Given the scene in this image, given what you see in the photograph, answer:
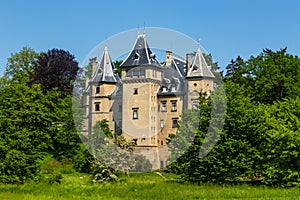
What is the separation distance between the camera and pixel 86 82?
52.3 metres

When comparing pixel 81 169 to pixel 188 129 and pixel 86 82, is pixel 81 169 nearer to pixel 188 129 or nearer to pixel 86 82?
pixel 188 129

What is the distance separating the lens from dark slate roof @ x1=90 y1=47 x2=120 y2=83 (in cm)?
4834

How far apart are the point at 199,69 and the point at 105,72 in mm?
9099

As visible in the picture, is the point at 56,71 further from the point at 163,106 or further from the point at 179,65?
the point at 179,65

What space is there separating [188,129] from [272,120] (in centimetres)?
541

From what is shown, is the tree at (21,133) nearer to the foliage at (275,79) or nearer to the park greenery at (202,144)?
the park greenery at (202,144)

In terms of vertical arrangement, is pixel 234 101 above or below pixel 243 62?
below

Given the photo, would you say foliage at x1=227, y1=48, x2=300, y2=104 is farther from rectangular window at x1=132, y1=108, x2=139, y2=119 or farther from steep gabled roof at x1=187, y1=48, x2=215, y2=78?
rectangular window at x1=132, y1=108, x2=139, y2=119

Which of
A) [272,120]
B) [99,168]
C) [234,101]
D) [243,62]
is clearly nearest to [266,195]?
[272,120]

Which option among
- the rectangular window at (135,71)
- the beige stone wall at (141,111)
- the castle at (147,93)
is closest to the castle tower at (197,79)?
the castle at (147,93)

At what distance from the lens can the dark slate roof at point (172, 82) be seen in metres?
46.3

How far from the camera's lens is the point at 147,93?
4497 centimetres

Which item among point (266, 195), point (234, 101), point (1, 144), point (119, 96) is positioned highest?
point (119, 96)

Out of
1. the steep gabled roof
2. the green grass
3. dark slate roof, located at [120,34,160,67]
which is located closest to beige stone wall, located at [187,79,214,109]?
the steep gabled roof
